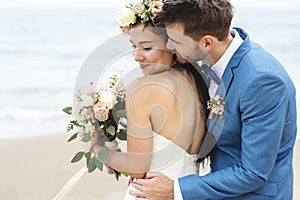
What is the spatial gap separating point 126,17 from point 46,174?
258 cm

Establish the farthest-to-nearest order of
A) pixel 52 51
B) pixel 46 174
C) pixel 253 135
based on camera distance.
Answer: pixel 52 51 → pixel 46 174 → pixel 253 135

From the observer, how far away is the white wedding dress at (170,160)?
2.04 meters

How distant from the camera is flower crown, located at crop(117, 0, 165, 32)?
2039 millimetres

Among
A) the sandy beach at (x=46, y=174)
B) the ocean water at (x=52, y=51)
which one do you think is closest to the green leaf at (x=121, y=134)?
the sandy beach at (x=46, y=174)

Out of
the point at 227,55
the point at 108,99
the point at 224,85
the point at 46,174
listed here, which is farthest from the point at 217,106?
the point at 46,174

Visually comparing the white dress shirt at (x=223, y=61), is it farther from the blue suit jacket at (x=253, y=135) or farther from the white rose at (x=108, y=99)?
the white rose at (x=108, y=99)

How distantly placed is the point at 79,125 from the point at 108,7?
10.6 m

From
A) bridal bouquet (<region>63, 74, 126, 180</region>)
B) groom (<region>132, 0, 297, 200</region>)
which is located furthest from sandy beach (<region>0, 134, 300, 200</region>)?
groom (<region>132, 0, 297, 200</region>)

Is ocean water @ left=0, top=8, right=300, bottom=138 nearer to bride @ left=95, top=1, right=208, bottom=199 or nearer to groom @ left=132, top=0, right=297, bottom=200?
bride @ left=95, top=1, right=208, bottom=199

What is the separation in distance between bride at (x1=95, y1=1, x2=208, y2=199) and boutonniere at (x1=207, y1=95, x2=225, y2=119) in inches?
2.9

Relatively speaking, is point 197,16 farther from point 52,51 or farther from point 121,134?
point 52,51

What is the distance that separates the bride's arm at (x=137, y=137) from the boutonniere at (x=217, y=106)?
22 centimetres

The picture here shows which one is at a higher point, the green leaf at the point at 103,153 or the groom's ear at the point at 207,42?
the groom's ear at the point at 207,42

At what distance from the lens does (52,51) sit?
1030 cm
